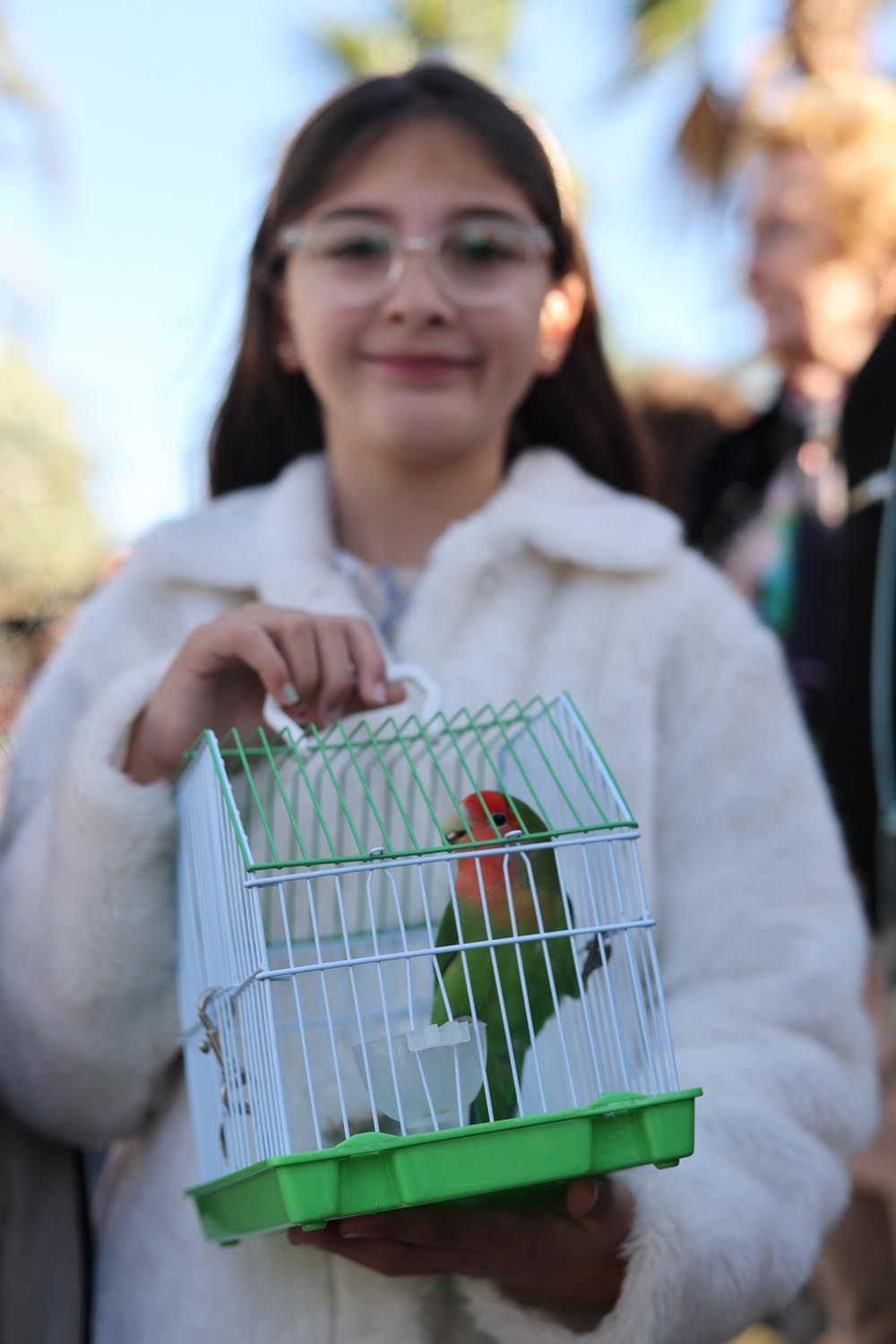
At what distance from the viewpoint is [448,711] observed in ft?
4.61

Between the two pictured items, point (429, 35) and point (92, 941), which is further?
point (429, 35)

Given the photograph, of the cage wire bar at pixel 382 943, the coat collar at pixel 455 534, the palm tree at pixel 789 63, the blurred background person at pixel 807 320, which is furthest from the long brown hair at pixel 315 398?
the palm tree at pixel 789 63

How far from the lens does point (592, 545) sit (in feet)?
5.07

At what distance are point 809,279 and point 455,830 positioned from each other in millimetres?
2121

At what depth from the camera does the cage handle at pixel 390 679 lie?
112 cm

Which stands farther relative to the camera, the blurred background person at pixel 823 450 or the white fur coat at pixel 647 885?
the blurred background person at pixel 823 450

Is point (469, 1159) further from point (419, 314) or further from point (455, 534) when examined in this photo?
point (419, 314)

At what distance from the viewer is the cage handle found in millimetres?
Answer: 1121

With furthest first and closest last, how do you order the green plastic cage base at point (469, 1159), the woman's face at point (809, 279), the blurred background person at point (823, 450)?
1. the woman's face at point (809, 279)
2. the blurred background person at point (823, 450)
3. the green plastic cage base at point (469, 1159)

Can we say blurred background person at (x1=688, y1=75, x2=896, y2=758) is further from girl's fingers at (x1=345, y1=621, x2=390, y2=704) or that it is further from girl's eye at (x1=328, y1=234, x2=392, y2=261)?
girl's fingers at (x1=345, y1=621, x2=390, y2=704)

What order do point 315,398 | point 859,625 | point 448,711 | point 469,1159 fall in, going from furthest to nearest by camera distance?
point 859,625
point 315,398
point 448,711
point 469,1159

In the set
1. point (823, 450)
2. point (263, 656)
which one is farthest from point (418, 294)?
point (823, 450)

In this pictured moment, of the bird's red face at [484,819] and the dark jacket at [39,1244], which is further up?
the bird's red face at [484,819]

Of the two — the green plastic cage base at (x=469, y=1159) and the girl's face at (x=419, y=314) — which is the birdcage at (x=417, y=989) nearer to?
the green plastic cage base at (x=469, y=1159)
